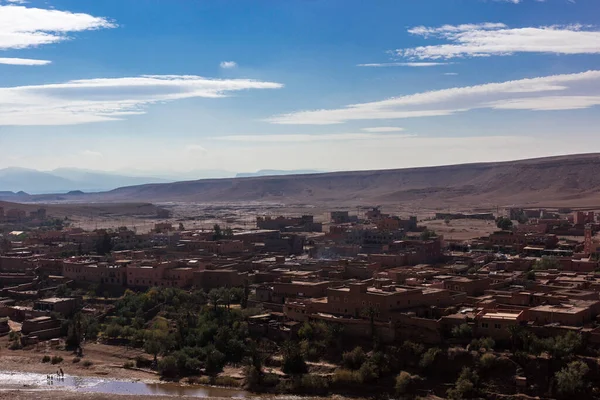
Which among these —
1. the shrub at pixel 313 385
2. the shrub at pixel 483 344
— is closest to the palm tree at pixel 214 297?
the shrub at pixel 313 385

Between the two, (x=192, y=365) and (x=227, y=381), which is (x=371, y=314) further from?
(x=192, y=365)

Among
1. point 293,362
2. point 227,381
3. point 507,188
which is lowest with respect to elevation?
point 227,381

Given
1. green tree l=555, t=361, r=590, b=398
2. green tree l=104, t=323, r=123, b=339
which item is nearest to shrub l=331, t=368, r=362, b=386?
green tree l=555, t=361, r=590, b=398

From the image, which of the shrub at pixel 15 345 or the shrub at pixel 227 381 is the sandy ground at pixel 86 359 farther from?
the shrub at pixel 227 381

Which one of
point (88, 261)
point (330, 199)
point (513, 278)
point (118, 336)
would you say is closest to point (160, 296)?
point (118, 336)

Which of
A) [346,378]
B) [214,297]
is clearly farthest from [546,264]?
[346,378]

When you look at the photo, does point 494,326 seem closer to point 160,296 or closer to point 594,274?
point 594,274
